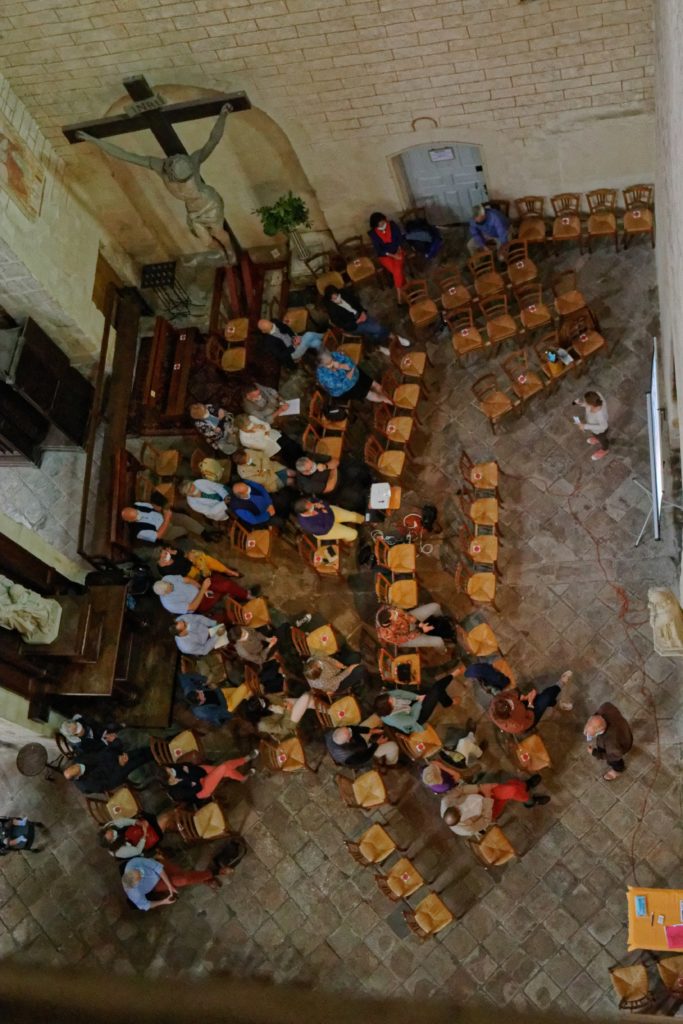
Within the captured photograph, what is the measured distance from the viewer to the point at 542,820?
1077 cm

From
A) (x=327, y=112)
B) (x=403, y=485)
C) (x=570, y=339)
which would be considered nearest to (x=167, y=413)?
(x=403, y=485)

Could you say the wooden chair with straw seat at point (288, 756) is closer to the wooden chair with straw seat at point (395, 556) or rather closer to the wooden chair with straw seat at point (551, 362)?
the wooden chair with straw seat at point (395, 556)

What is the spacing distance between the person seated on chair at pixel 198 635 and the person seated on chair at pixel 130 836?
2.06 m

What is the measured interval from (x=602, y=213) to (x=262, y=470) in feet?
20.0

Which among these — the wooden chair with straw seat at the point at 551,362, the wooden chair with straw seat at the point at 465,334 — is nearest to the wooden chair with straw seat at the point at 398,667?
the wooden chair with straw seat at the point at 551,362

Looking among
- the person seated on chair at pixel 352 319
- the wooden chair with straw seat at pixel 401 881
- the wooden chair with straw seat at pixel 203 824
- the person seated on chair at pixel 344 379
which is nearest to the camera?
the wooden chair with straw seat at pixel 401 881

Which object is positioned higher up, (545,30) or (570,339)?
(545,30)

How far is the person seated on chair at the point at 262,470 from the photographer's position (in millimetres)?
→ 12586

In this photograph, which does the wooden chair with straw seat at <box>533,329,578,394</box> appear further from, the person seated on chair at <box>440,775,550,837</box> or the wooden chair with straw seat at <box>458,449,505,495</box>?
the person seated on chair at <box>440,775,550,837</box>

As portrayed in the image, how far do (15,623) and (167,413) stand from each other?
398 cm

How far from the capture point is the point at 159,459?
13.9 metres

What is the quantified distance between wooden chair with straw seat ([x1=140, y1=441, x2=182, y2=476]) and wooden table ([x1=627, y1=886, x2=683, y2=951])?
8080 millimetres

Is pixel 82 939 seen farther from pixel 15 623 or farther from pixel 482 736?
pixel 482 736

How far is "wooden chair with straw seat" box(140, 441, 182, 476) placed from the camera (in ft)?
45.2
